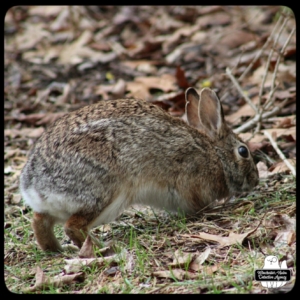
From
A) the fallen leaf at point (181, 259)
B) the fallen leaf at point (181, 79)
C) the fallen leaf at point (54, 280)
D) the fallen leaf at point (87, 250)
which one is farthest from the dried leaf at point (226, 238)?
the fallen leaf at point (181, 79)

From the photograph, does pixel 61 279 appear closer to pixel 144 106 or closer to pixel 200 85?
pixel 144 106

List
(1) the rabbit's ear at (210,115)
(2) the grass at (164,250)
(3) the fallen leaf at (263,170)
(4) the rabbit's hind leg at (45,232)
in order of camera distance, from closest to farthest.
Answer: (2) the grass at (164,250), (4) the rabbit's hind leg at (45,232), (1) the rabbit's ear at (210,115), (3) the fallen leaf at (263,170)

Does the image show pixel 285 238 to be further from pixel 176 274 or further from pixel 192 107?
pixel 192 107

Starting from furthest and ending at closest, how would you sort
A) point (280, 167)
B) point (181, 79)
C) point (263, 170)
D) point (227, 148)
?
point (181, 79), point (263, 170), point (280, 167), point (227, 148)

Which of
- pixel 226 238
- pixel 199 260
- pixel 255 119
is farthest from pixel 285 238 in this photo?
pixel 255 119

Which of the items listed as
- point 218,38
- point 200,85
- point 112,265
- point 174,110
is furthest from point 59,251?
point 218,38

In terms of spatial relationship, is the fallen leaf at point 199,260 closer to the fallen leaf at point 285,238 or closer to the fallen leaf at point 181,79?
the fallen leaf at point 285,238
